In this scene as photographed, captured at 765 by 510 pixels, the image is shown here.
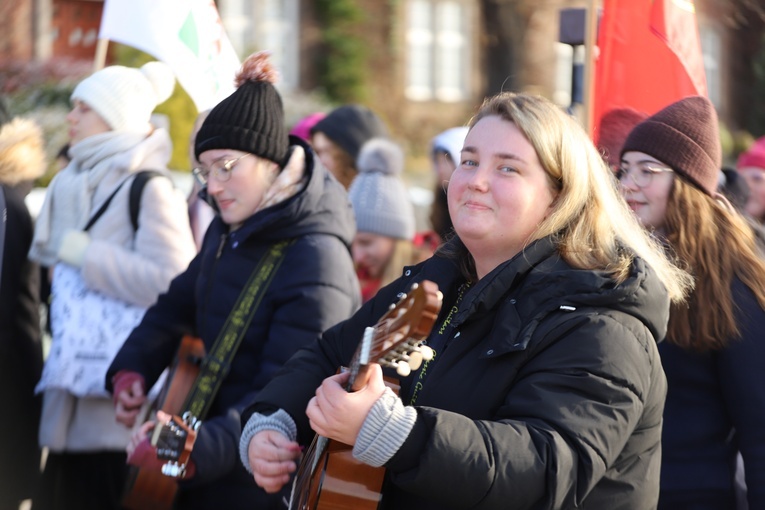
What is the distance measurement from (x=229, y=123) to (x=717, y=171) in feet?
5.33

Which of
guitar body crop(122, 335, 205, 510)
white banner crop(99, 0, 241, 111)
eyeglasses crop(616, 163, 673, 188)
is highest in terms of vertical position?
white banner crop(99, 0, 241, 111)

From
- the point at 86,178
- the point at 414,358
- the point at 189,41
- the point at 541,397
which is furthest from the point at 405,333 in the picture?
the point at 189,41

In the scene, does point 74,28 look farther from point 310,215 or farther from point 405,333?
→ point 405,333

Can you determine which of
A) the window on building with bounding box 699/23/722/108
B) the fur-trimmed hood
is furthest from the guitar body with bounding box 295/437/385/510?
the window on building with bounding box 699/23/722/108

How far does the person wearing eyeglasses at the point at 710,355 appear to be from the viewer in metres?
2.86

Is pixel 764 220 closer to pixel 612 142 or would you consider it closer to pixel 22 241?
pixel 612 142

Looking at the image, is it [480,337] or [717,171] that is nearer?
[480,337]

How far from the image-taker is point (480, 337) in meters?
2.37

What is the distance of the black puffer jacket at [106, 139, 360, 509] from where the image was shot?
3.39m

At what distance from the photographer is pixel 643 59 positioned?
14.5 feet

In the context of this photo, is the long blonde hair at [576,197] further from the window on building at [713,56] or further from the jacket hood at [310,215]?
the window on building at [713,56]

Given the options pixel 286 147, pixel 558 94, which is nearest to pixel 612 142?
pixel 286 147

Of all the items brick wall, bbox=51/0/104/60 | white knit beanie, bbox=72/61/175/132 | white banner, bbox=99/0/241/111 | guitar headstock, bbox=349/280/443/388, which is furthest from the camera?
brick wall, bbox=51/0/104/60

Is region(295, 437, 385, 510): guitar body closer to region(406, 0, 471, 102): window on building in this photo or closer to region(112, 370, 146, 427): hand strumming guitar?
region(112, 370, 146, 427): hand strumming guitar
